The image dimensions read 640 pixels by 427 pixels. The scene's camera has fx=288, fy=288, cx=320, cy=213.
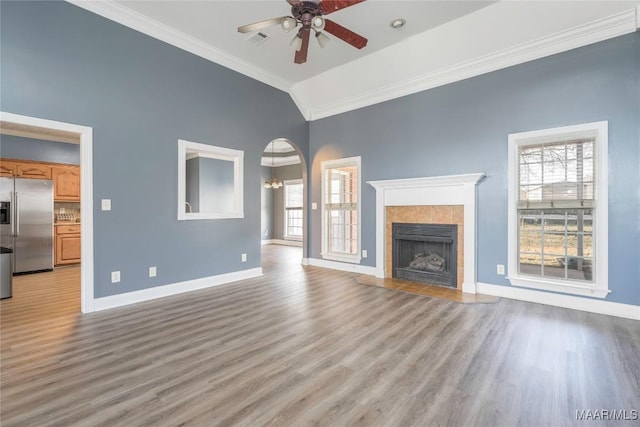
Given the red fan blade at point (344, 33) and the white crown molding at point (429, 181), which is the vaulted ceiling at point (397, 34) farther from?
the white crown molding at point (429, 181)

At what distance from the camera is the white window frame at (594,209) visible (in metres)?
3.35

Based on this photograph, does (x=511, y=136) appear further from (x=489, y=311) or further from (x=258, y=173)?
(x=258, y=173)

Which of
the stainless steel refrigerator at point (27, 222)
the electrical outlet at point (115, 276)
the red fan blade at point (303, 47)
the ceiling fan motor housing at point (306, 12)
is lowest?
the electrical outlet at point (115, 276)

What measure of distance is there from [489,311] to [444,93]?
3314mm

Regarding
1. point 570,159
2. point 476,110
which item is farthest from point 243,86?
point 570,159

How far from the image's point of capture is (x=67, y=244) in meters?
6.17

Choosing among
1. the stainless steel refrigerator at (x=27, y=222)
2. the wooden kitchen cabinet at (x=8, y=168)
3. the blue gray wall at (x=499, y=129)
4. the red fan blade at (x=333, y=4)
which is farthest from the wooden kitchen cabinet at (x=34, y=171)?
the red fan blade at (x=333, y=4)

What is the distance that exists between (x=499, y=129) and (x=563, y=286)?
222 cm

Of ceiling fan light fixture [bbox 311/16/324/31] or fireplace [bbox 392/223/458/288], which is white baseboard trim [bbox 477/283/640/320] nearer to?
fireplace [bbox 392/223/458/288]

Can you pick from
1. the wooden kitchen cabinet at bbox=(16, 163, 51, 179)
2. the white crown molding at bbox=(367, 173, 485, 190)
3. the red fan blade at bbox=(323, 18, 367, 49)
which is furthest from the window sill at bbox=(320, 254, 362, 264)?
the wooden kitchen cabinet at bbox=(16, 163, 51, 179)

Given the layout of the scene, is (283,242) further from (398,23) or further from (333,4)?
(333,4)

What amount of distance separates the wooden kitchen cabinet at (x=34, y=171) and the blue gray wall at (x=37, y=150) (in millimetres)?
140

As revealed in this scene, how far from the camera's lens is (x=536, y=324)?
10.1 feet

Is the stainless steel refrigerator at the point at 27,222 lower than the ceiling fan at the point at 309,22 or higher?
lower
